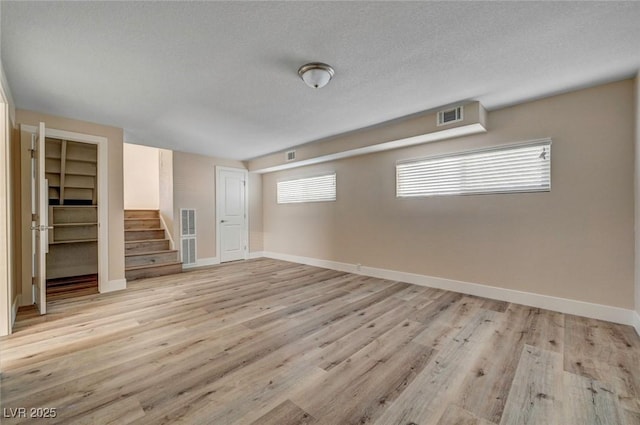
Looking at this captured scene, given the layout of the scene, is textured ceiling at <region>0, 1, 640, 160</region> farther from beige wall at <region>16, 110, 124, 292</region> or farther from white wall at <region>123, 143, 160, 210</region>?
white wall at <region>123, 143, 160, 210</region>

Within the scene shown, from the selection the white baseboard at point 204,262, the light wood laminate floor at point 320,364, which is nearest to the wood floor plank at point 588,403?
the light wood laminate floor at point 320,364

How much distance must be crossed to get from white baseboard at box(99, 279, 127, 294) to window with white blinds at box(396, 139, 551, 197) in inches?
180

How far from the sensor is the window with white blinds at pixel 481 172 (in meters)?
3.12

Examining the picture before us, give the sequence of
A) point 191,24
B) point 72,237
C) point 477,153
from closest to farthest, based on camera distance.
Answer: point 191,24 < point 477,153 < point 72,237

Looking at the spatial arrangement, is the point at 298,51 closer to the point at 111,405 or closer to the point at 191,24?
the point at 191,24

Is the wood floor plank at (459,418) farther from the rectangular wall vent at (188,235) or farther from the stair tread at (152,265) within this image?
the rectangular wall vent at (188,235)

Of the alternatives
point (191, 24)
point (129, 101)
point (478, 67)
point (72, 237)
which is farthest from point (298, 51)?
point (72, 237)

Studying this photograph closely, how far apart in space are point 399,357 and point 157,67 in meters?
3.22

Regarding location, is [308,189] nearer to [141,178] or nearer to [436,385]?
[141,178]

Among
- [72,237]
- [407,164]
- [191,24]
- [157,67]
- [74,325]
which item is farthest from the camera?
[72,237]

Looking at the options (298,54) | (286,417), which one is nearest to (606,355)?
(286,417)

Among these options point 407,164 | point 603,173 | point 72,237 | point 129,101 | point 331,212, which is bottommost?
point 72,237

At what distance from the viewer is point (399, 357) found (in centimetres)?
209

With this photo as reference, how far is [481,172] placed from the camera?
11.6 feet
